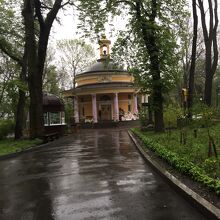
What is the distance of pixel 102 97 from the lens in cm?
5088

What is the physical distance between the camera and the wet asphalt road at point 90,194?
248 inches

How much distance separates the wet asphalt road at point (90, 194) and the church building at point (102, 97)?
116 feet

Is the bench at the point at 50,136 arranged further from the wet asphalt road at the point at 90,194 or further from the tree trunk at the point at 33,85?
the wet asphalt road at the point at 90,194

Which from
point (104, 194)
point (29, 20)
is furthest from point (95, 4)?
point (104, 194)

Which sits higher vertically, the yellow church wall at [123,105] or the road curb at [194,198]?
the yellow church wall at [123,105]

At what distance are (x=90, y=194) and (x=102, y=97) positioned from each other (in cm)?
4325

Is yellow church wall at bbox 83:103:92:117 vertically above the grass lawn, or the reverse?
yellow church wall at bbox 83:103:92:117

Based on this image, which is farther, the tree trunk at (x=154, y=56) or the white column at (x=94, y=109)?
the white column at (x=94, y=109)

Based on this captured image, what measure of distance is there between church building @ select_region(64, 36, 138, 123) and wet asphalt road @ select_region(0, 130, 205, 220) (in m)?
35.3

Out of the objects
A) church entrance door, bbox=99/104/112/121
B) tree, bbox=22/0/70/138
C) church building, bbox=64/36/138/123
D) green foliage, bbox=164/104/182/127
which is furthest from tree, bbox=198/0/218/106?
church entrance door, bbox=99/104/112/121

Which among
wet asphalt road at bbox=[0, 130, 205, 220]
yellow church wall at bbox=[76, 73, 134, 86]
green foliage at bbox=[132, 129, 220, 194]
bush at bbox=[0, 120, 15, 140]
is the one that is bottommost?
wet asphalt road at bbox=[0, 130, 205, 220]

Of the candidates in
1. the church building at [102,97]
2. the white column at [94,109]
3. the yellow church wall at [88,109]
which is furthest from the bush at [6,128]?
the yellow church wall at [88,109]

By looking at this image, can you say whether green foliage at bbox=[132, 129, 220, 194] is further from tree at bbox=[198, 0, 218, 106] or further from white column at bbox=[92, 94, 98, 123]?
white column at bbox=[92, 94, 98, 123]

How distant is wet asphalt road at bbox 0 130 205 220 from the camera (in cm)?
631
